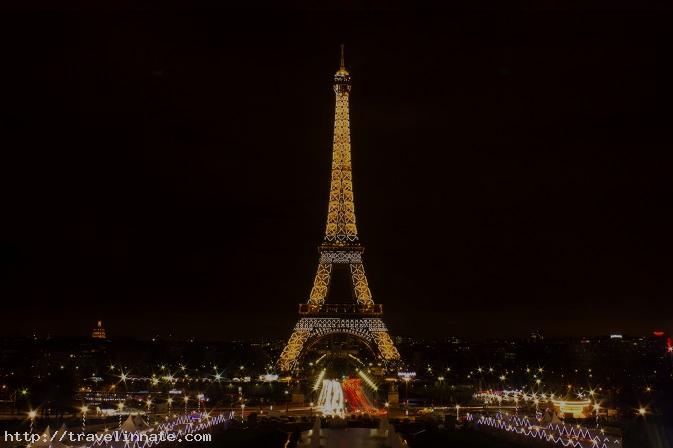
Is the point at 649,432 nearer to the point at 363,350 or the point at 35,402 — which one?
the point at 35,402

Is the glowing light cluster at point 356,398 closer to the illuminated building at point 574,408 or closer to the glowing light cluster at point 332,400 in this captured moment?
the glowing light cluster at point 332,400

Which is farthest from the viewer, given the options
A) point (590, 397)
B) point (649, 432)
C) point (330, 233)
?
point (330, 233)

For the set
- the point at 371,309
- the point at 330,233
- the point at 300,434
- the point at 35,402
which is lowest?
the point at 300,434

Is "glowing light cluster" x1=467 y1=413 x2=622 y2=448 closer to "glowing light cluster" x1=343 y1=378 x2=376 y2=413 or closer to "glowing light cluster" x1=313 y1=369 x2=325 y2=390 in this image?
"glowing light cluster" x1=343 y1=378 x2=376 y2=413

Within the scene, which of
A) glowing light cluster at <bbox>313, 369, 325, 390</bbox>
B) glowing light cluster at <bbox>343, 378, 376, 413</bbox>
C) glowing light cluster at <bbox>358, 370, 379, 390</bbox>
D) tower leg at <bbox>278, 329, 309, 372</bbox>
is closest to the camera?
glowing light cluster at <bbox>343, 378, 376, 413</bbox>

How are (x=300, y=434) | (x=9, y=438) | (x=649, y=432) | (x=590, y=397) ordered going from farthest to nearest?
(x=590, y=397) → (x=300, y=434) → (x=9, y=438) → (x=649, y=432)

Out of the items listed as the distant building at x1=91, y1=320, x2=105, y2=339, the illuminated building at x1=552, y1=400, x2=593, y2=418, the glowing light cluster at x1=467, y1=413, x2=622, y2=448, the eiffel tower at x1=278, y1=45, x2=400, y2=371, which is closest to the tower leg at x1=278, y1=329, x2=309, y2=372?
the eiffel tower at x1=278, y1=45, x2=400, y2=371

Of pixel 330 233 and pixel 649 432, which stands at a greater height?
pixel 330 233

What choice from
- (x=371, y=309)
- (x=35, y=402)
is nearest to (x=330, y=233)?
(x=371, y=309)
